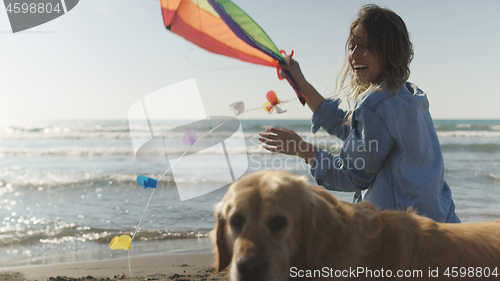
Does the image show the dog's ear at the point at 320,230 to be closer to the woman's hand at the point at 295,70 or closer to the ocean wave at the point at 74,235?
the woman's hand at the point at 295,70

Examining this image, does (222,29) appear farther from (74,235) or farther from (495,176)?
(495,176)

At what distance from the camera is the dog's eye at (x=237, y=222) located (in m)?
1.87

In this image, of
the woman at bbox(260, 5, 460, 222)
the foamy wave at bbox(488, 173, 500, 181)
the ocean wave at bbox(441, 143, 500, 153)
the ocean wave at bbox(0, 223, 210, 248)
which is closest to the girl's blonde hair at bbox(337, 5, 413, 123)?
the woman at bbox(260, 5, 460, 222)

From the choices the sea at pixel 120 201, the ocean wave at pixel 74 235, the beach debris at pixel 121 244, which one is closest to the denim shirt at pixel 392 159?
the sea at pixel 120 201

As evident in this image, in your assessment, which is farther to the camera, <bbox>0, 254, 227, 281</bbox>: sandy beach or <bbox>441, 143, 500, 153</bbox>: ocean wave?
<bbox>441, 143, 500, 153</bbox>: ocean wave

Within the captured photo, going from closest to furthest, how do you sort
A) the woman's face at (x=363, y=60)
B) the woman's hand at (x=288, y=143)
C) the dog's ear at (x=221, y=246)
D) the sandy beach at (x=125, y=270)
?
the dog's ear at (x=221, y=246)
the woman's hand at (x=288, y=143)
the woman's face at (x=363, y=60)
the sandy beach at (x=125, y=270)

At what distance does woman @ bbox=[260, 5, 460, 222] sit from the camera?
236 cm

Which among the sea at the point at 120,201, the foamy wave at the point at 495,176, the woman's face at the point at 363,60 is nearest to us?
the woman's face at the point at 363,60

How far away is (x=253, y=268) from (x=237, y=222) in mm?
271

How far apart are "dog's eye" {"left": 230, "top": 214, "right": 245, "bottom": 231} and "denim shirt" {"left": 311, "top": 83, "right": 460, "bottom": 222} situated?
84cm

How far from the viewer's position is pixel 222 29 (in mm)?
2912

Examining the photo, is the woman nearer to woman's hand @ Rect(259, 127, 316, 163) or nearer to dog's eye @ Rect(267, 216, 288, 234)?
woman's hand @ Rect(259, 127, 316, 163)

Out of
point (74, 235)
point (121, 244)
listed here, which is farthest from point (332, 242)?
point (74, 235)

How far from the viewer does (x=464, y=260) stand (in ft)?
5.86
